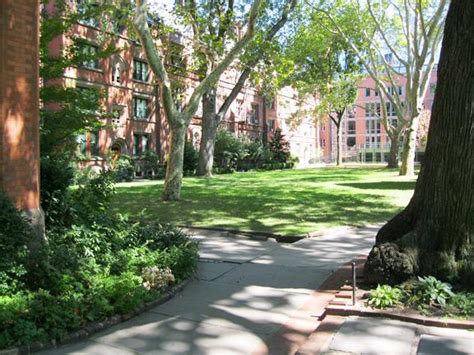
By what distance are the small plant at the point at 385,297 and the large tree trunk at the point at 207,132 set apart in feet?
91.3

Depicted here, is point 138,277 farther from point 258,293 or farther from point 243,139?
point 243,139

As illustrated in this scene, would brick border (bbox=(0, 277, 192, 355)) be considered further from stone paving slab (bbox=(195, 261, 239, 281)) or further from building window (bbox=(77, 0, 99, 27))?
building window (bbox=(77, 0, 99, 27))

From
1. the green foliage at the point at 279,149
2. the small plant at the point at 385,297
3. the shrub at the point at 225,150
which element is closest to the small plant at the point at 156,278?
the small plant at the point at 385,297

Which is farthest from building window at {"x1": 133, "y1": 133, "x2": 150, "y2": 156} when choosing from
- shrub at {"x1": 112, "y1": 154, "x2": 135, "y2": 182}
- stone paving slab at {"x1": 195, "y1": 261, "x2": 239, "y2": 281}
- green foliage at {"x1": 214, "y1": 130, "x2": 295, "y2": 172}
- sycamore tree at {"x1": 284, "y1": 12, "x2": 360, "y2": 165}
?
stone paving slab at {"x1": 195, "y1": 261, "x2": 239, "y2": 281}

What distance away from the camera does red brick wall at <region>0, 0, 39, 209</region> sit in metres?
6.44

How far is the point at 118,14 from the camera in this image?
58.7 ft

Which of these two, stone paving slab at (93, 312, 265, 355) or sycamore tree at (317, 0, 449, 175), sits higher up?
sycamore tree at (317, 0, 449, 175)

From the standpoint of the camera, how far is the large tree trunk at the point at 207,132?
33.5 meters

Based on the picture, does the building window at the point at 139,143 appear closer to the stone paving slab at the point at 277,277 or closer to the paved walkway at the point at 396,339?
the stone paving slab at the point at 277,277

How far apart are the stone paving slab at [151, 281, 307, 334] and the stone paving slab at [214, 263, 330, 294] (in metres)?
0.23

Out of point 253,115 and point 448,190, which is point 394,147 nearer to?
point 253,115

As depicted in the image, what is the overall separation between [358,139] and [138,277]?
104m

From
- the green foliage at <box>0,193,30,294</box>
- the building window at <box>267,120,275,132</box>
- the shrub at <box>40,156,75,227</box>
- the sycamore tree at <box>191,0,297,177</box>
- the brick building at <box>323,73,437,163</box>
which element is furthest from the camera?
the brick building at <box>323,73,437,163</box>

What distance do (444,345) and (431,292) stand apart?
0.98m
